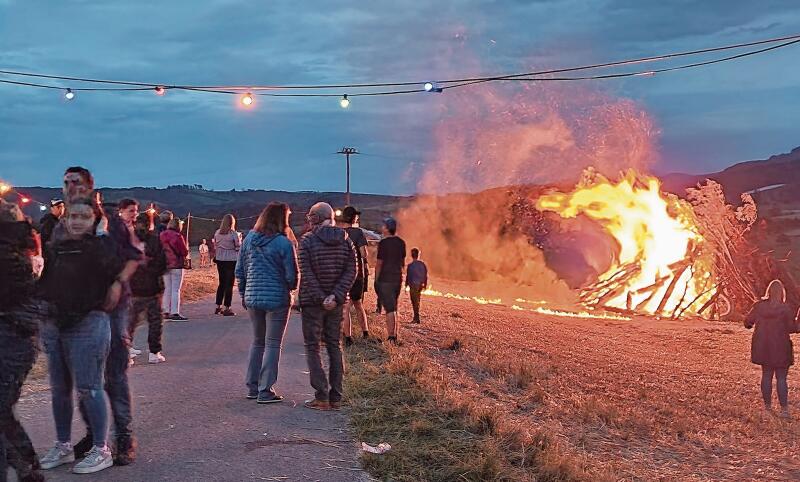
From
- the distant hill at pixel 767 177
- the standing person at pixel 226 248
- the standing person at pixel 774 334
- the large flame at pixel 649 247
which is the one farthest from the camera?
the distant hill at pixel 767 177

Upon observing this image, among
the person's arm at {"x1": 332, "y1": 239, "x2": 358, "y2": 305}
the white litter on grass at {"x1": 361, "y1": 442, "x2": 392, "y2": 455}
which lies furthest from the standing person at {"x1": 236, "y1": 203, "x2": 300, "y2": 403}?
the white litter on grass at {"x1": 361, "y1": 442, "x2": 392, "y2": 455}

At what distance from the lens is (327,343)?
778cm

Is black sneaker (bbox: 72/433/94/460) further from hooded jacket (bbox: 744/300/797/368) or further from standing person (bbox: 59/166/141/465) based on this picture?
hooded jacket (bbox: 744/300/797/368)

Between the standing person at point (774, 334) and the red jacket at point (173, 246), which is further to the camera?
the red jacket at point (173, 246)

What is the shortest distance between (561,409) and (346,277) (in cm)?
445

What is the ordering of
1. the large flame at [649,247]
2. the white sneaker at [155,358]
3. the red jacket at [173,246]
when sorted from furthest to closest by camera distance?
1. the large flame at [649,247]
2. the red jacket at [173,246]
3. the white sneaker at [155,358]

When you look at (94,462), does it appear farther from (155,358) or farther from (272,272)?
(155,358)

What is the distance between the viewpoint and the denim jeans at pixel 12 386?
4.83 metres

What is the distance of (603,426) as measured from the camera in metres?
10.2

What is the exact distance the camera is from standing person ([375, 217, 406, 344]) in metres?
12.1

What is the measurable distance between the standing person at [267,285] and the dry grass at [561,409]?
3.12 feet

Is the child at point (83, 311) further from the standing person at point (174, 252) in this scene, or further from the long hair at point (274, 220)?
the standing person at point (174, 252)

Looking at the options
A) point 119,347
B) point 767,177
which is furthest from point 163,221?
point 767,177

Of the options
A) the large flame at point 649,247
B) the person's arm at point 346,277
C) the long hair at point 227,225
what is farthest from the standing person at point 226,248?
the large flame at point 649,247
